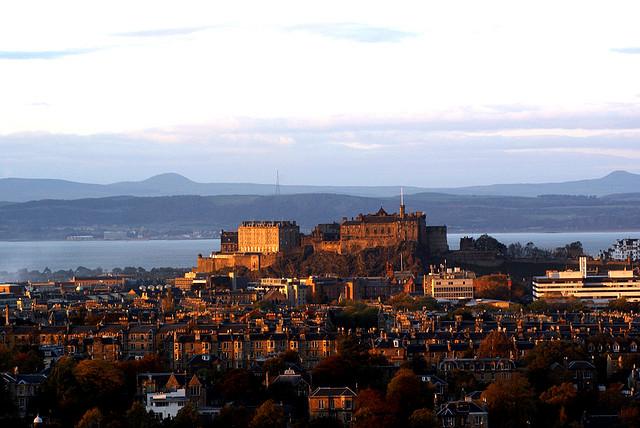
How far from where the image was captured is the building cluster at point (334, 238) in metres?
133

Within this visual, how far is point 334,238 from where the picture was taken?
137250mm

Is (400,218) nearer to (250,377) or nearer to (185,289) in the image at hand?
(185,289)

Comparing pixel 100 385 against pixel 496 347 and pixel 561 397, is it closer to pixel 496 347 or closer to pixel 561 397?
pixel 561 397

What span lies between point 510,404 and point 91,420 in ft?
33.1

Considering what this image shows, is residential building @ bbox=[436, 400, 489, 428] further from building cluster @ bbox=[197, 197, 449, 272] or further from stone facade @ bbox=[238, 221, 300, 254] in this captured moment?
stone facade @ bbox=[238, 221, 300, 254]

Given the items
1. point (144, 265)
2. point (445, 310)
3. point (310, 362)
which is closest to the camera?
point (310, 362)

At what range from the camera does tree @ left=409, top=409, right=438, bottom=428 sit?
152ft

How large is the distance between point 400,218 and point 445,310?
44.9 m

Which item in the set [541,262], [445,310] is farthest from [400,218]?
[445,310]

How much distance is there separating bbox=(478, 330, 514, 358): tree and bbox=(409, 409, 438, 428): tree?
12830 millimetres

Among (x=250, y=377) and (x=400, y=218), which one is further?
(x=400, y=218)

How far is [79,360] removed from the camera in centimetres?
5753

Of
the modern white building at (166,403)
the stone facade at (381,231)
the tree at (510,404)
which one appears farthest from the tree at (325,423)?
the stone facade at (381,231)

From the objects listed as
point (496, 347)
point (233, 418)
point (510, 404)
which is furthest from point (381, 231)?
point (233, 418)
